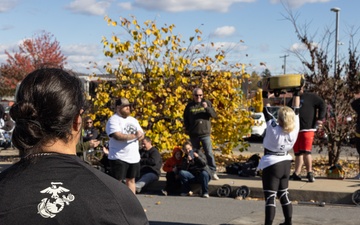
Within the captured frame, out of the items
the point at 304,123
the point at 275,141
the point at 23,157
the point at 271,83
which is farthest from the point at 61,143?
the point at 304,123

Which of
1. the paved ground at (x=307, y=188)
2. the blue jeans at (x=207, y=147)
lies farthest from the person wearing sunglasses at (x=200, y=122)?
the paved ground at (x=307, y=188)

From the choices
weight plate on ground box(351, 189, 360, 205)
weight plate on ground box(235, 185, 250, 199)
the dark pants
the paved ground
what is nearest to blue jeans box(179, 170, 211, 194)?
the dark pants

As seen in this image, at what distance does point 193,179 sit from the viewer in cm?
1102

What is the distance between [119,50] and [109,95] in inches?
46.4

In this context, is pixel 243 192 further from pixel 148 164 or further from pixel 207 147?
pixel 148 164

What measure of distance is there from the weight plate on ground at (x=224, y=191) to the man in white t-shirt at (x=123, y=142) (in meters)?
2.30

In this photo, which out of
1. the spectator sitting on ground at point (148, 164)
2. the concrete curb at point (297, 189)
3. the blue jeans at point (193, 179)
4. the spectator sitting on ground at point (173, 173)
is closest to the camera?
the concrete curb at point (297, 189)

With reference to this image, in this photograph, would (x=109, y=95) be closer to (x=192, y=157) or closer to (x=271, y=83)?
(x=192, y=157)

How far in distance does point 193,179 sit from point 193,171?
150 millimetres

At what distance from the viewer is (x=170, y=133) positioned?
13.9 meters

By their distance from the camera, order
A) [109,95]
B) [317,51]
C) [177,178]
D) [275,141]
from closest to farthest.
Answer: [275,141] → [177,178] → [317,51] → [109,95]

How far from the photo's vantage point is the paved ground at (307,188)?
9.98 m

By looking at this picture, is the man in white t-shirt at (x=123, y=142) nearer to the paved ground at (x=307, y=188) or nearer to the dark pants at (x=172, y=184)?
the dark pants at (x=172, y=184)

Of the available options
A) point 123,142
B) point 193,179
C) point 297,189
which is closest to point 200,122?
point 193,179
